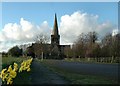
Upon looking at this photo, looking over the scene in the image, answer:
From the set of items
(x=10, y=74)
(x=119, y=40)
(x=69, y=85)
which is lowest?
(x=69, y=85)

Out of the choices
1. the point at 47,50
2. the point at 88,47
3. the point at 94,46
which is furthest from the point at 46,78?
the point at 47,50

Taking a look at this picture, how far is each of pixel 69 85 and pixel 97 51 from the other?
5657cm

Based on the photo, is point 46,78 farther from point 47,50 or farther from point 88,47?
point 47,50

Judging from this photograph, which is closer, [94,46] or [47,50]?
[94,46]

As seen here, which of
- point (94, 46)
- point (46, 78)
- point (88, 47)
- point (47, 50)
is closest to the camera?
point (46, 78)

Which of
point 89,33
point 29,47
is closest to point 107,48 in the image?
point 89,33

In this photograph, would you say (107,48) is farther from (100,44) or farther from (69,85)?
(69,85)

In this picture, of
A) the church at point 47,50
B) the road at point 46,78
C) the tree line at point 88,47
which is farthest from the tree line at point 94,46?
the road at point 46,78

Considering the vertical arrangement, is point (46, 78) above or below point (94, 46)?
below

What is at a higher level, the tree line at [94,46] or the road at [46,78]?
the tree line at [94,46]

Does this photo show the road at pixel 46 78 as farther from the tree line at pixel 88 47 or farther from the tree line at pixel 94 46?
the tree line at pixel 94 46

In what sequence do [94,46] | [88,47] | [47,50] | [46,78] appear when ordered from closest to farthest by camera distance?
[46,78]
[94,46]
[88,47]
[47,50]

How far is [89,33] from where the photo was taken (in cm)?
8056

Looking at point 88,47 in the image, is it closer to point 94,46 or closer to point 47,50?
point 94,46
